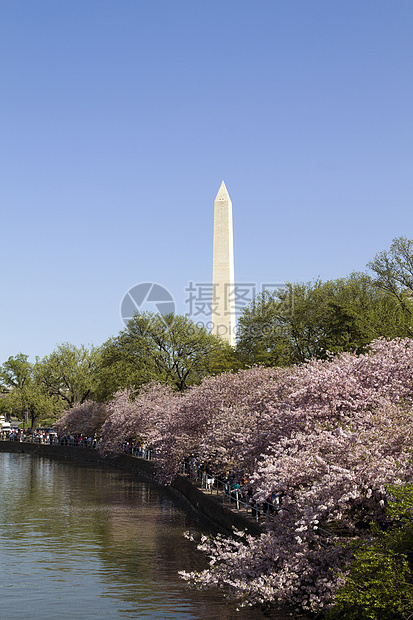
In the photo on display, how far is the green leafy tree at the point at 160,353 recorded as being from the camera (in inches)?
2859

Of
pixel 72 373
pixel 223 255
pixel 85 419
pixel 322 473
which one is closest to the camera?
pixel 322 473

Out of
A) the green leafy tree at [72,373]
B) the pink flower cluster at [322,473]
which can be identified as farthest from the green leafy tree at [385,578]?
the green leafy tree at [72,373]

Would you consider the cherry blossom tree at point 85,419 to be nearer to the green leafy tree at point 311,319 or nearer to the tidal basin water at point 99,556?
the green leafy tree at point 311,319

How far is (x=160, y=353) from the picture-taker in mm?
74562

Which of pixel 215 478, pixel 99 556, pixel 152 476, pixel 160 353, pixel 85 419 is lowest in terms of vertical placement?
pixel 99 556

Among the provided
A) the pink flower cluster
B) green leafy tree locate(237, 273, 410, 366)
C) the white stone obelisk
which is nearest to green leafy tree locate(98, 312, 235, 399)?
the white stone obelisk

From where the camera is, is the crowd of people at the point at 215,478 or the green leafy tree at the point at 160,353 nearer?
the crowd of people at the point at 215,478

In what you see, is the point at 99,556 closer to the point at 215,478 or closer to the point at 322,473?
the point at 215,478

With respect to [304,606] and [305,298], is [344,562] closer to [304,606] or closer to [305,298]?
[304,606]

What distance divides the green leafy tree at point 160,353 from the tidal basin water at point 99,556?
2381cm

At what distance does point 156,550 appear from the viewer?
92.1 ft

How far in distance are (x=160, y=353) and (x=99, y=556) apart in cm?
4779

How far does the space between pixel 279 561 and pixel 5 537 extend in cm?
1611

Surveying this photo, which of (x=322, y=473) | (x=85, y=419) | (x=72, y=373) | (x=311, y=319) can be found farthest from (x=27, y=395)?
(x=322, y=473)
